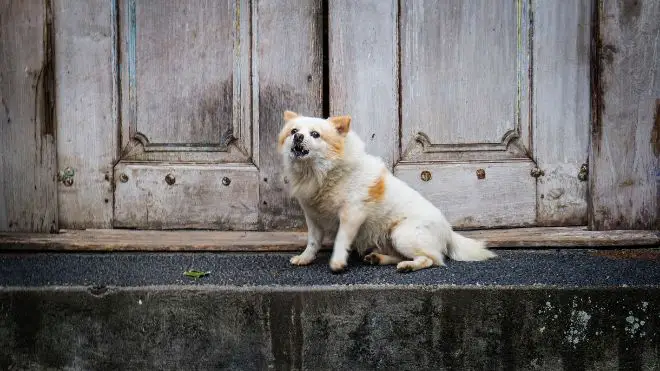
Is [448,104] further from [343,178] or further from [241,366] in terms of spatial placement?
[241,366]

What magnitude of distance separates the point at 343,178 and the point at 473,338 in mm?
839

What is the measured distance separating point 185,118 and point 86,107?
46 cm

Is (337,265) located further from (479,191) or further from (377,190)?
(479,191)

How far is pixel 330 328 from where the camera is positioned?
8.07ft

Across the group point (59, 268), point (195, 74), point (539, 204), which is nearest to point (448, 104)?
point (539, 204)

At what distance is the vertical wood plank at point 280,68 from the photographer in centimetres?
331

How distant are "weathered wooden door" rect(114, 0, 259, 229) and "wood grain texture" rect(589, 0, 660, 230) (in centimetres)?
159

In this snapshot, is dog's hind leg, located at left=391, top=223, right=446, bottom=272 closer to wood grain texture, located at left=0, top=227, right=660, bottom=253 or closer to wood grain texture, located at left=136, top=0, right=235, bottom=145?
wood grain texture, located at left=0, top=227, right=660, bottom=253

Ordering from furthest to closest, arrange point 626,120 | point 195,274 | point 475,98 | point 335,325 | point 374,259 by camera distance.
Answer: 1. point 475,98
2. point 626,120
3. point 374,259
4. point 195,274
5. point 335,325

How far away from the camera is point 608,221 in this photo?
10.7 ft

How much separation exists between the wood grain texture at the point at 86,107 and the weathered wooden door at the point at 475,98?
1044 millimetres

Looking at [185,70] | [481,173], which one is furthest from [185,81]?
[481,173]

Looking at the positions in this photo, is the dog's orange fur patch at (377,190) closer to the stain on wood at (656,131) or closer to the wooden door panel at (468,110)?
the wooden door panel at (468,110)

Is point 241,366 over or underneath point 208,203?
underneath
